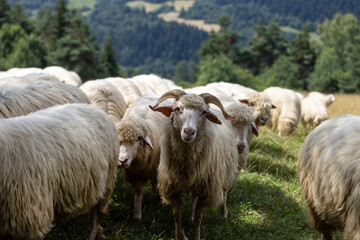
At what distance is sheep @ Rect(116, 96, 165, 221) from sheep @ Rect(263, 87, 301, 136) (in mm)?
6511

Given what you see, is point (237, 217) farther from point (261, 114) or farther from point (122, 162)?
point (261, 114)

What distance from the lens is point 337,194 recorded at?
3.67 m

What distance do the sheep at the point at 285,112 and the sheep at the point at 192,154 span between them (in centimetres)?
694

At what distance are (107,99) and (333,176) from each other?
4148 mm

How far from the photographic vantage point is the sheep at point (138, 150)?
17.1 ft

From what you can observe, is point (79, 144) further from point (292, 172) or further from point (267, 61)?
point (267, 61)

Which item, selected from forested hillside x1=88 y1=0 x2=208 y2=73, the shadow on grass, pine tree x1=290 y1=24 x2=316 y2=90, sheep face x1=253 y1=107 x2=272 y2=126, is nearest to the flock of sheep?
the shadow on grass

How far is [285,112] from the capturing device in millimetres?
11516

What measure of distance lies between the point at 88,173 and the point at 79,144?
0.30m

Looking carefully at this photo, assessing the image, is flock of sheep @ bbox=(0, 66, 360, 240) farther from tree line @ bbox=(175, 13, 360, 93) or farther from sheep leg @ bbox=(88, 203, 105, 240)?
tree line @ bbox=(175, 13, 360, 93)

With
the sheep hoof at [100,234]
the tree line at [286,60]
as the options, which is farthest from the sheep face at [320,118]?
the tree line at [286,60]

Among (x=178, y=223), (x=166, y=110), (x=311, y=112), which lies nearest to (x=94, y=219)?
(x=178, y=223)

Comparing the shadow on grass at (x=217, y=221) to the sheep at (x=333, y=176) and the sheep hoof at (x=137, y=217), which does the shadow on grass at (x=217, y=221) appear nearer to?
the sheep hoof at (x=137, y=217)

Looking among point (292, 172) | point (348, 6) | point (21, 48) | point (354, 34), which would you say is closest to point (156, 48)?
point (348, 6)
